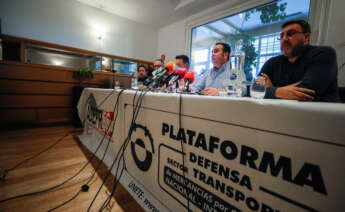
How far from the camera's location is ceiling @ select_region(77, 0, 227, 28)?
3.09 metres

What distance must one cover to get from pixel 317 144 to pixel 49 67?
11.6 ft

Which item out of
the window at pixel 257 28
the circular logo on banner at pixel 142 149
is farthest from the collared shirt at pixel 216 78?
the window at pixel 257 28

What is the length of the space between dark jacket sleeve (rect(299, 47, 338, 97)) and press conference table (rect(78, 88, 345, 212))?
62cm

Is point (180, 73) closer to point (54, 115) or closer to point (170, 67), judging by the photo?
point (170, 67)

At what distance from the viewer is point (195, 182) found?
58 centimetres

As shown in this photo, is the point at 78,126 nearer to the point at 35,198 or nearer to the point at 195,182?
the point at 35,198

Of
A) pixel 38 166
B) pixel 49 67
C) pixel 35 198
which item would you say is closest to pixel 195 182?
pixel 35 198

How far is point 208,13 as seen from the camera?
3.21 metres

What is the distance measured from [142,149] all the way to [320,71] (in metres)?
1.13

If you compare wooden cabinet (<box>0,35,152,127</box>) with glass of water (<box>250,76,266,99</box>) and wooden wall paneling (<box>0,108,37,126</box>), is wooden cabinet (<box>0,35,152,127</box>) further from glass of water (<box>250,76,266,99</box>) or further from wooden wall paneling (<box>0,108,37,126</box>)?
glass of water (<box>250,76,266,99</box>)

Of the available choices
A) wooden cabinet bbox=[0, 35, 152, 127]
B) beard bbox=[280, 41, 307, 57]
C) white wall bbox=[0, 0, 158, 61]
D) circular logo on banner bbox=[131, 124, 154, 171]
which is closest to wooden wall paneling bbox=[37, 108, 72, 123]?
wooden cabinet bbox=[0, 35, 152, 127]

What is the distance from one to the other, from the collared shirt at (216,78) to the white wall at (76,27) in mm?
2956

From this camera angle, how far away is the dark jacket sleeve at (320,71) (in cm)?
81

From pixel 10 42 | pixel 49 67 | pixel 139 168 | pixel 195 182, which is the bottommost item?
pixel 139 168
